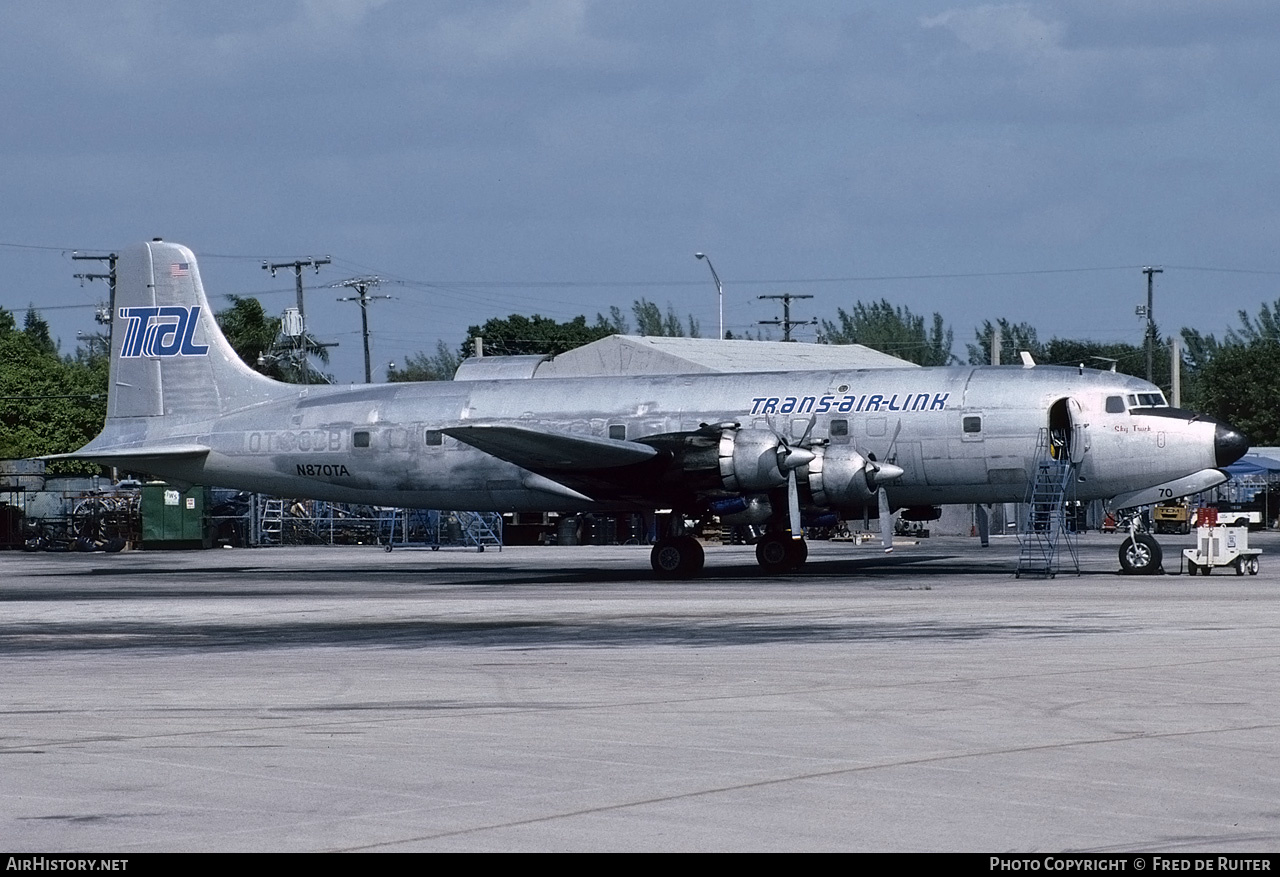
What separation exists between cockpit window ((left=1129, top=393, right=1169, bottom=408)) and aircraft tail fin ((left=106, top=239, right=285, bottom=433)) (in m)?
20.1

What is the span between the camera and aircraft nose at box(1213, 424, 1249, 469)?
32.6 metres

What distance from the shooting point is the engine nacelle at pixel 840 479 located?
33625mm

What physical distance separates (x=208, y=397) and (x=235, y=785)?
104ft

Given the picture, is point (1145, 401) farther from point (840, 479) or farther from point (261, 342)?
point (261, 342)

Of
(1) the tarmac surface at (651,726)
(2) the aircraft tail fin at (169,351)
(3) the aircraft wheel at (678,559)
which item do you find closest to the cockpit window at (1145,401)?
(1) the tarmac surface at (651,726)

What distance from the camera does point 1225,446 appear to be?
32.6m

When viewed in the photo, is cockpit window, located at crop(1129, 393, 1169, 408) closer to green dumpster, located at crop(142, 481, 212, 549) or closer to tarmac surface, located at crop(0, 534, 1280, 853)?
tarmac surface, located at crop(0, 534, 1280, 853)

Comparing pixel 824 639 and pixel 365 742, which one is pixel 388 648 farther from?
pixel 365 742

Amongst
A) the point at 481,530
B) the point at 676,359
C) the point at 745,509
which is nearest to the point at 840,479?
the point at 745,509

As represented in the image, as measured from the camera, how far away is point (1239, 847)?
25.7ft

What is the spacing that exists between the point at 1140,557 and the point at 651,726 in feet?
78.3

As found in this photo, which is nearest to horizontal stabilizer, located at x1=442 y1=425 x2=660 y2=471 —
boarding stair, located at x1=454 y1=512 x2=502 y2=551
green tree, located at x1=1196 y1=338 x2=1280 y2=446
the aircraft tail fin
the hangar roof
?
the aircraft tail fin

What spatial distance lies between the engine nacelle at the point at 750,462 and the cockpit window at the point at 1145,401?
288 inches

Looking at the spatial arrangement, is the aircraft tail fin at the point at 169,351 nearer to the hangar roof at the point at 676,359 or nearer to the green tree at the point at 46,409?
the hangar roof at the point at 676,359
